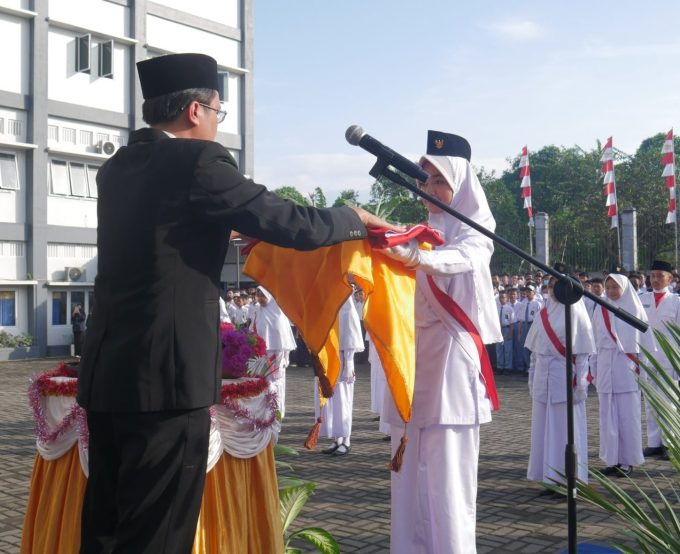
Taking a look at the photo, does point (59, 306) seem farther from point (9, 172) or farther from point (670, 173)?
point (670, 173)

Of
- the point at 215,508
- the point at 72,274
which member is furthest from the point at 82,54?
the point at 215,508

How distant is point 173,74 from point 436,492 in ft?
8.21

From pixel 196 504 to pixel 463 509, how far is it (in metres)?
1.87

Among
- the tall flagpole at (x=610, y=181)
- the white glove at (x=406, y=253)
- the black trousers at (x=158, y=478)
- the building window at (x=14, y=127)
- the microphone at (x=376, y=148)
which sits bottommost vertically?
the black trousers at (x=158, y=478)

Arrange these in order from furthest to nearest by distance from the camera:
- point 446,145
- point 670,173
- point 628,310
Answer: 1. point 670,173
2. point 628,310
3. point 446,145

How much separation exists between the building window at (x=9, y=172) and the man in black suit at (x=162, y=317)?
25515 mm

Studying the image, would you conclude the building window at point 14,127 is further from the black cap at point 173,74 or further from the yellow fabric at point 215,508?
the black cap at point 173,74

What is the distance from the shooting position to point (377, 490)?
23.6 ft

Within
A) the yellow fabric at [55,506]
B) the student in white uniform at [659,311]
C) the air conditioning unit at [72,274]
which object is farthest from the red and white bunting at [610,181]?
the yellow fabric at [55,506]

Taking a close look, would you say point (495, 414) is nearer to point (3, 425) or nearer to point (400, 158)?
point (3, 425)

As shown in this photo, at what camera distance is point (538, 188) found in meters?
55.8

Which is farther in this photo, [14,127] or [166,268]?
[14,127]

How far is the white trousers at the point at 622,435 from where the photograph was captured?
8.20 m

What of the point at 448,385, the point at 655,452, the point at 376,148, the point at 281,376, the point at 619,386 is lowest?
the point at 655,452
